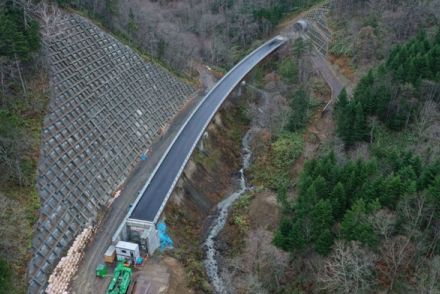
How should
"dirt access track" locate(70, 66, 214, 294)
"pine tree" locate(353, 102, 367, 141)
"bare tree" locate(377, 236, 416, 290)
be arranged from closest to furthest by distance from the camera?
"bare tree" locate(377, 236, 416, 290) → "dirt access track" locate(70, 66, 214, 294) → "pine tree" locate(353, 102, 367, 141)

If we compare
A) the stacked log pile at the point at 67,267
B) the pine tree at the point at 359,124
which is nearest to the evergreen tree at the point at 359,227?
the pine tree at the point at 359,124

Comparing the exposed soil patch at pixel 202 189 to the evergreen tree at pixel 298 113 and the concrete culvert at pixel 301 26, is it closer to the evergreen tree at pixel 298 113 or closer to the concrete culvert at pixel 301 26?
the evergreen tree at pixel 298 113

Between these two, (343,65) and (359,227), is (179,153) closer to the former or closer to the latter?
(359,227)

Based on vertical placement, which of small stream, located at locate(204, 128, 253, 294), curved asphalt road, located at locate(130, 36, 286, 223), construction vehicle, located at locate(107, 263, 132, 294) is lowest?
small stream, located at locate(204, 128, 253, 294)

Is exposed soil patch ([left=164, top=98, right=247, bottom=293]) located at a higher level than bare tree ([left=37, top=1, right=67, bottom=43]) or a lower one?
lower

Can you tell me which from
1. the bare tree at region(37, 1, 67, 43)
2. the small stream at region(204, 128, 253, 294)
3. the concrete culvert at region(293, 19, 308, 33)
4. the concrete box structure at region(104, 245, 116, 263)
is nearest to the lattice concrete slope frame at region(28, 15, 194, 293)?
the bare tree at region(37, 1, 67, 43)

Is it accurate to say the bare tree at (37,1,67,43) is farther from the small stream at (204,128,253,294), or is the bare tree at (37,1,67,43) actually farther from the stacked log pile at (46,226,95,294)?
the small stream at (204,128,253,294)

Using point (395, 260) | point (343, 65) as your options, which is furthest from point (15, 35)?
point (343, 65)
